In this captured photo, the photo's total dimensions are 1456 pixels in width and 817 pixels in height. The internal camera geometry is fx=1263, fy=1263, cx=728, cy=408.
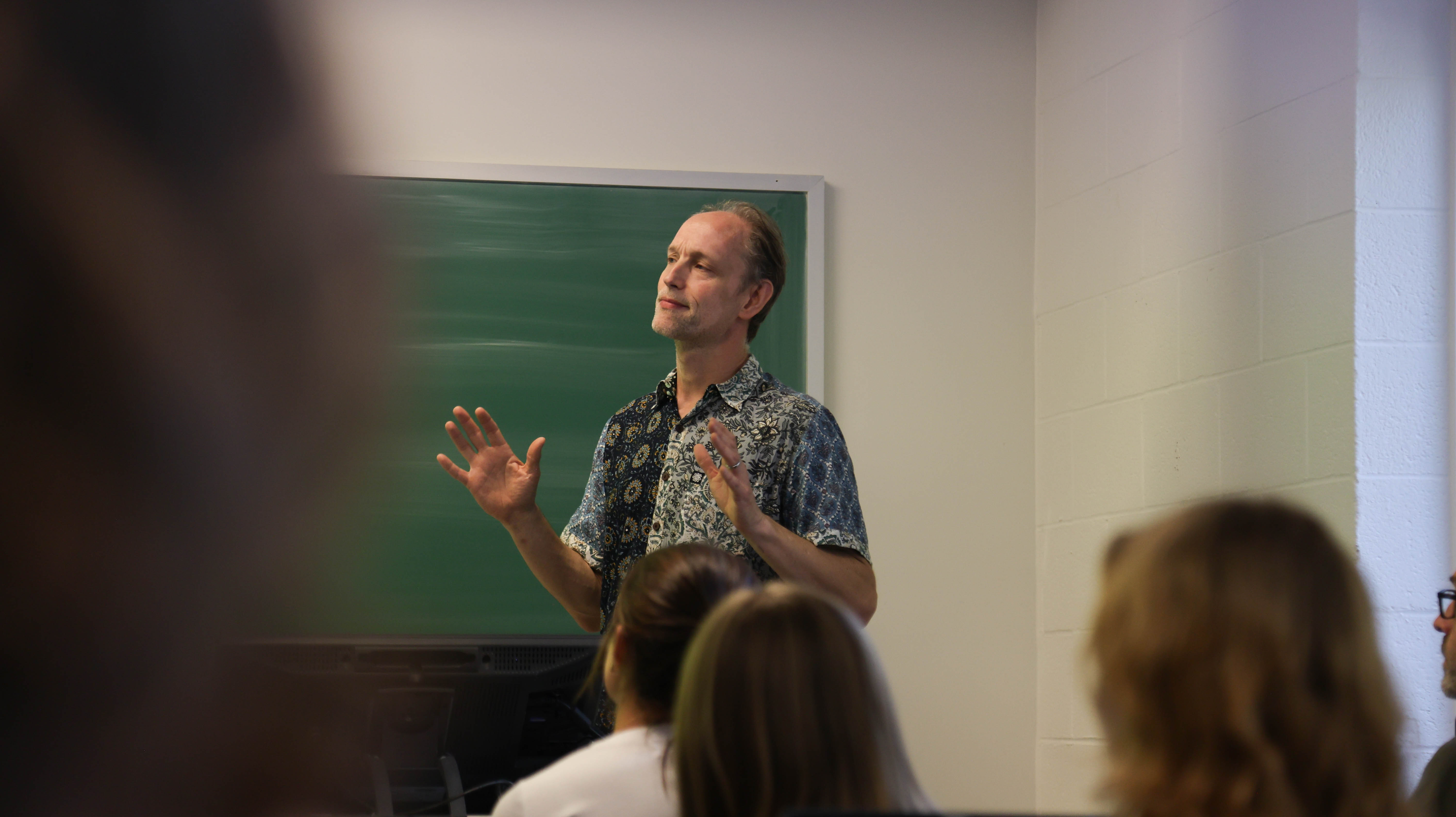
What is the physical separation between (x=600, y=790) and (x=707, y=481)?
2.84 ft

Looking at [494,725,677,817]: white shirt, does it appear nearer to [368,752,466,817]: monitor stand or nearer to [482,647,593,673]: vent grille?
[368,752,466,817]: monitor stand

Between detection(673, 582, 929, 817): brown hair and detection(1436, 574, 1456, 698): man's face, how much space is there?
120cm

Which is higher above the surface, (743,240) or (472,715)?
(743,240)

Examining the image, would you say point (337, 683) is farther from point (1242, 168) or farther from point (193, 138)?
point (1242, 168)

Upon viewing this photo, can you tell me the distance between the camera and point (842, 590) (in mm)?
2096

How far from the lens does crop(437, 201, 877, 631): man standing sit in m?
2.05

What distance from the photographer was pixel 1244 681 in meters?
0.76

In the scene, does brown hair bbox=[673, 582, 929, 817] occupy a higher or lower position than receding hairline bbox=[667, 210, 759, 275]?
lower

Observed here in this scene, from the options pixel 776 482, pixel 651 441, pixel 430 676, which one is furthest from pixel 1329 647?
pixel 651 441

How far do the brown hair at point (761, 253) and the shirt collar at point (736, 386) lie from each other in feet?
0.39

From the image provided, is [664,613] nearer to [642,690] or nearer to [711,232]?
[642,690]

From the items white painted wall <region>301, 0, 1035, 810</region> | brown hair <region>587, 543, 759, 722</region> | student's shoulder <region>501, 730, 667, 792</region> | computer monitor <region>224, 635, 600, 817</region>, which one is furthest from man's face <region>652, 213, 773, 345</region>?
student's shoulder <region>501, 730, 667, 792</region>

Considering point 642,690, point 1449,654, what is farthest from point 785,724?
point 1449,654

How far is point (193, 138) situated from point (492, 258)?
121 inches
